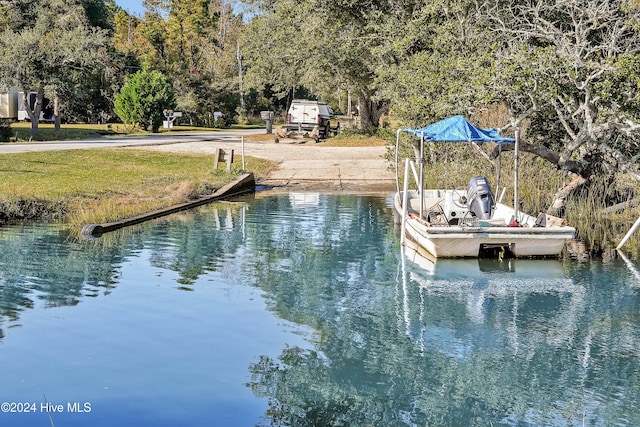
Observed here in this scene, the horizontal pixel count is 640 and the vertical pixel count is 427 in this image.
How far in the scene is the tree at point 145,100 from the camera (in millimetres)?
51281

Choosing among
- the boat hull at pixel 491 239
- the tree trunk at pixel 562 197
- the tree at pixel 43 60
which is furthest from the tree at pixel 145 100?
the boat hull at pixel 491 239

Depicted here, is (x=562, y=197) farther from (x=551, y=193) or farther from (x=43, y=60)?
(x=43, y=60)

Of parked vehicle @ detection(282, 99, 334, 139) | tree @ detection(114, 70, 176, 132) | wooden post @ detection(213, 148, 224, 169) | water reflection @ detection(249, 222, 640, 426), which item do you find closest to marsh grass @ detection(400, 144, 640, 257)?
water reflection @ detection(249, 222, 640, 426)

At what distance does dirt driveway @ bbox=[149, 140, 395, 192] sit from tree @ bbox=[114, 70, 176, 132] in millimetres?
9503

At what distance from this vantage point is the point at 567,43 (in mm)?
17828

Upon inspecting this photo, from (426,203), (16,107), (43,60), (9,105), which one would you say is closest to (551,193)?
(426,203)

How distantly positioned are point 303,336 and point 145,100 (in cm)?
4251

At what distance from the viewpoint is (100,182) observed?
25859 mm

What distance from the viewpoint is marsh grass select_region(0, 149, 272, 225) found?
67.1 feet

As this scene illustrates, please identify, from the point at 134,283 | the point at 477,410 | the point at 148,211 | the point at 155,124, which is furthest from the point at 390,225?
the point at 155,124

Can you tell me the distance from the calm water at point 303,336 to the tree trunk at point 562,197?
3.92m

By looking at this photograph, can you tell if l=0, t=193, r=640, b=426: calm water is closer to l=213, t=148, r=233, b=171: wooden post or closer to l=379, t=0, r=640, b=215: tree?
l=379, t=0, r=640, b=215: tree

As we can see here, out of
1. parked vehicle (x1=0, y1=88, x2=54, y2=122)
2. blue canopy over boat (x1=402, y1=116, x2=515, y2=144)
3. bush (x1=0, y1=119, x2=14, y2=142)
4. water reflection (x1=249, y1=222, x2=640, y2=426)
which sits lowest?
water reflection (x1=249, y1=222, x2=640, y2=426)

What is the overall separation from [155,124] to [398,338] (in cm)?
4344
